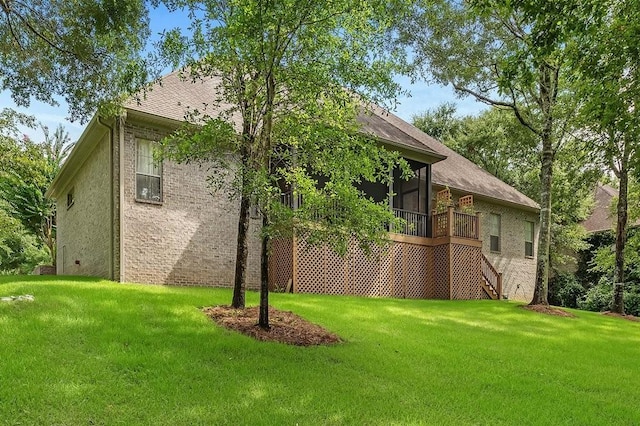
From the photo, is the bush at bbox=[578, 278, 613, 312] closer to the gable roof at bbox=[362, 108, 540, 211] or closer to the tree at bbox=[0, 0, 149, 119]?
the gable roof at bbox=[362, 108, 540, 211]

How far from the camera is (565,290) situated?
23.9m

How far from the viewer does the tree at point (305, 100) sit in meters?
6.47

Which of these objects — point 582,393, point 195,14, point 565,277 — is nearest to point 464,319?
point 582,393

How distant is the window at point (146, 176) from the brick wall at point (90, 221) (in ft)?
2.65

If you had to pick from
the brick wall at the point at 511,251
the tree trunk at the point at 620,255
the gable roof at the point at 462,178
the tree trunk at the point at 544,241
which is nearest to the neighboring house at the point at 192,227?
the gable roof at the point at 462,178

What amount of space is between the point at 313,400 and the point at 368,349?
90.6 inches

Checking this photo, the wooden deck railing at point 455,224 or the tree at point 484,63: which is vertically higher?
the tree at point 484,63

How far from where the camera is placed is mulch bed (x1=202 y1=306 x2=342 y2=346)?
6809mm

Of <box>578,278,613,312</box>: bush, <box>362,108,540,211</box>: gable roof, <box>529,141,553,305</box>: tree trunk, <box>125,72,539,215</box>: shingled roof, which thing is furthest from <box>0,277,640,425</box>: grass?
<box>578,278,613,312</box>: bush

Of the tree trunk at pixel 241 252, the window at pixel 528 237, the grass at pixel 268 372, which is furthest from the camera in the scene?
the window at pixel 528 237

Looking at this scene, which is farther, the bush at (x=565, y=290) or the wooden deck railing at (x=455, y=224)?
the bush at (x=565, y=290)

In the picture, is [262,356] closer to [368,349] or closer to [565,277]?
[368,349]

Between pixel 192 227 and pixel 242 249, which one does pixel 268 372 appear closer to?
pixel 242 249

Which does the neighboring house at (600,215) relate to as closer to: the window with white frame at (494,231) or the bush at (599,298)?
the bush at (599,298)
